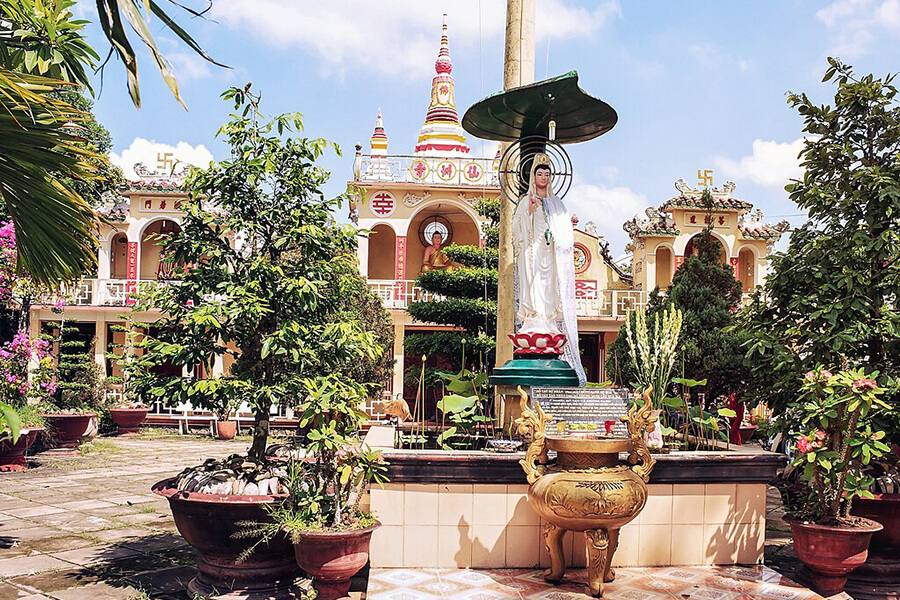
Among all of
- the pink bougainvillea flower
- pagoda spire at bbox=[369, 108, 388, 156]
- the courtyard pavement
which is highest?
pagoda spire at bbox=[369, 108, 388, 156]

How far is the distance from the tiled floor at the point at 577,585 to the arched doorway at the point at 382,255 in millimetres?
16578

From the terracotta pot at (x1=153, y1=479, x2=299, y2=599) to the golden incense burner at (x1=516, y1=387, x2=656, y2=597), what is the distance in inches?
61.3

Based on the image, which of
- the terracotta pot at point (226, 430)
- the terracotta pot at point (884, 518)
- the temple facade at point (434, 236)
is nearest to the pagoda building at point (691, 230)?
the temple facade at point (434, 236)

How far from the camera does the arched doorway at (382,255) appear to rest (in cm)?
2153

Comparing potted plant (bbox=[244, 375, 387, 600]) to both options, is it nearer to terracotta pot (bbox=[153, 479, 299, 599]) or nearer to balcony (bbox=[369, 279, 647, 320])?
terracotta pot (bbox=[153, 479, 299, 599])

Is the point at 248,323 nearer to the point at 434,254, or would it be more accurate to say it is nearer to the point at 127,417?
the point at 127,417

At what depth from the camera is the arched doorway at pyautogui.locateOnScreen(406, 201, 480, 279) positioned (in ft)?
70.1

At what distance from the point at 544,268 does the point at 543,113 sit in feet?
4.38

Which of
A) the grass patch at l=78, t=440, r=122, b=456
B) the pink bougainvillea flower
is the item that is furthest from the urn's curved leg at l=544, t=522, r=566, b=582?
the grass patch at l=78, t=440, r=122, b=456

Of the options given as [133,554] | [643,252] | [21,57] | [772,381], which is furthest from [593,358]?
[21,57]

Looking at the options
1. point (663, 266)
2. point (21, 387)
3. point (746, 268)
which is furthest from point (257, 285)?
point (746, 268)

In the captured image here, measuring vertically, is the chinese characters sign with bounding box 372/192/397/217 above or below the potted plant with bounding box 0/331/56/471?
above

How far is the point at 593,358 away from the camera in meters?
21.2

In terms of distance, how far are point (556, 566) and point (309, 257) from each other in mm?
2556
